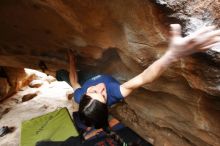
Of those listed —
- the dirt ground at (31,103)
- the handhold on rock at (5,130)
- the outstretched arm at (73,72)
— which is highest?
the outstretched arm at (73,72)

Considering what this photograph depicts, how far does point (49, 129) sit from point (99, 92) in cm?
212

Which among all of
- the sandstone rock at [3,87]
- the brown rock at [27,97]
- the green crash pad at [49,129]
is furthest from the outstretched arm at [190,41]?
the brown rock at [27,97]

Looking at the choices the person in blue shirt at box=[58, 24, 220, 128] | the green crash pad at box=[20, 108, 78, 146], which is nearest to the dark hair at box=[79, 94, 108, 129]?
the person in blue shirt at box=[58, 24, 220, 128]

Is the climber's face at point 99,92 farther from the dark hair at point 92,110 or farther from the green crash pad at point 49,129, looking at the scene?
the green crash pad at point 49,129

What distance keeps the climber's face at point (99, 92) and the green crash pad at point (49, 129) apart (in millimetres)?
1663

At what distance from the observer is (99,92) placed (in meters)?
2.59

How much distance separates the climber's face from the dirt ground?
2.45 metres

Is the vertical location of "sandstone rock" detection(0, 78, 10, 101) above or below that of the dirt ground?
above

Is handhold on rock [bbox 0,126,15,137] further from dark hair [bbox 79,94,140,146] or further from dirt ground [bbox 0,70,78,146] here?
dark hair [bbox 79,94,140,146]

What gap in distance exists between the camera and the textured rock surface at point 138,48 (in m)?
2.01

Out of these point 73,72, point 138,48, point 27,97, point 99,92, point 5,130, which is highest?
point 138,48

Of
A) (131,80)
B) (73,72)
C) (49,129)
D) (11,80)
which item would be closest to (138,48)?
(131,80)

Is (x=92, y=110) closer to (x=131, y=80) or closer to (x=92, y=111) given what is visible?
(x=92, y=111)

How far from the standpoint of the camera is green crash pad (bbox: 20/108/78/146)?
420cm
